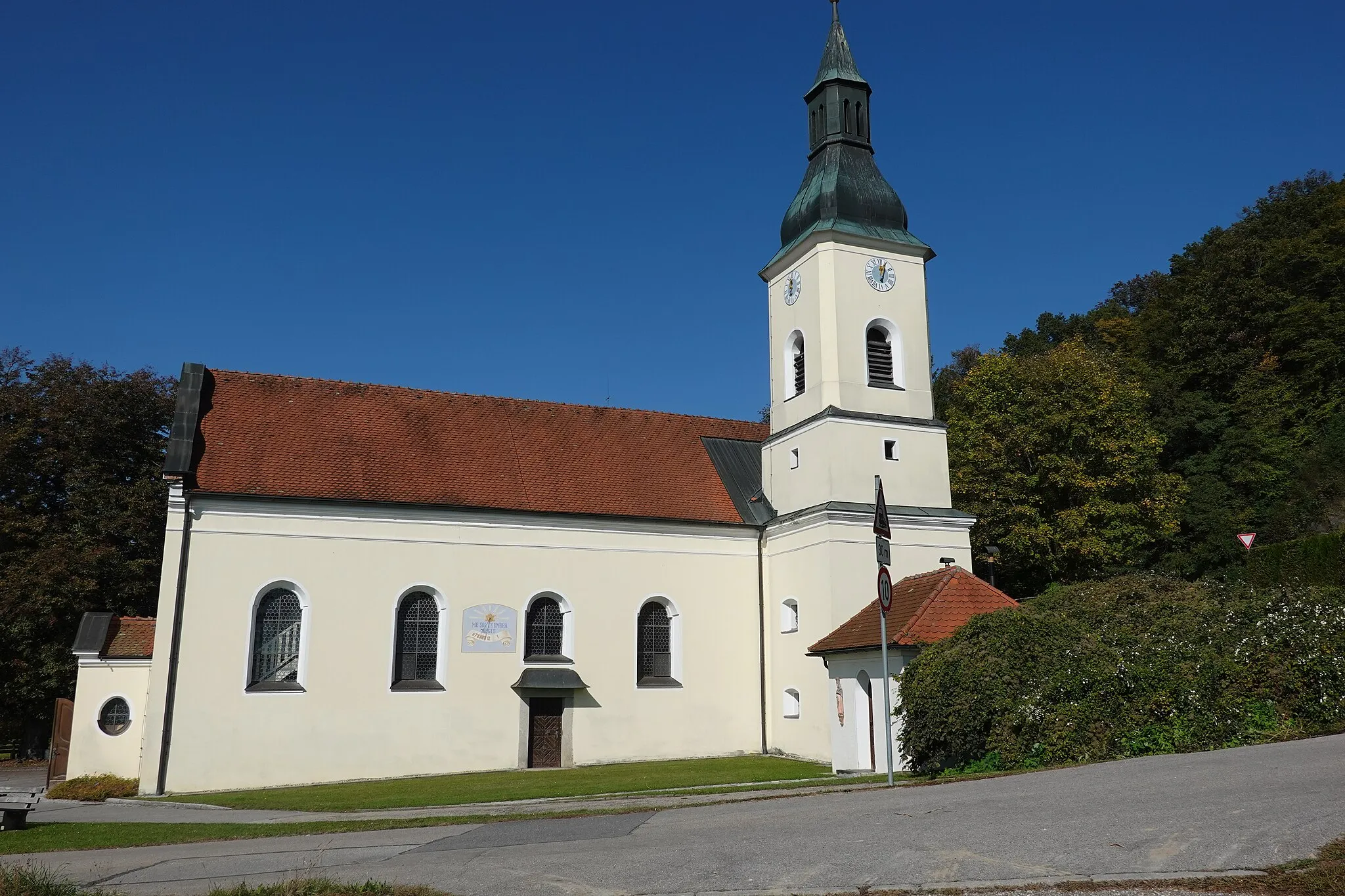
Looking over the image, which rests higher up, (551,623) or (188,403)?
(188,403)

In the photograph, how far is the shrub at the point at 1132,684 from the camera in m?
14.6

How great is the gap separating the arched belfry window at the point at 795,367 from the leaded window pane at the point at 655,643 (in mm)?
7068

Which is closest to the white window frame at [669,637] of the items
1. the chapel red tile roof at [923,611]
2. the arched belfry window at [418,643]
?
the chapel red tile roof at [923,611]

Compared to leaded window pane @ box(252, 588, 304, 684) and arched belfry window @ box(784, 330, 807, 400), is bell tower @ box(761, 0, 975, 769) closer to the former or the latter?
arched belfry window @ box(784, 330, 807, 400)

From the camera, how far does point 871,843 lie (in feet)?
29.5

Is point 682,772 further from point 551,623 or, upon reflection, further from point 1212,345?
point 1212,345

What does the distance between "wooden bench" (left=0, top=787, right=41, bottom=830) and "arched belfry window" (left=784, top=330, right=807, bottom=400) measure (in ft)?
64.4

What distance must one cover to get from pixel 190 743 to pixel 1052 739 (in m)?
17.5

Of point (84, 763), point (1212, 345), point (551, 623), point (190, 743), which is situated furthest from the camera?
point (1212, 345)

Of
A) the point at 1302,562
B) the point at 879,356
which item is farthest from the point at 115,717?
the point at 1302,562

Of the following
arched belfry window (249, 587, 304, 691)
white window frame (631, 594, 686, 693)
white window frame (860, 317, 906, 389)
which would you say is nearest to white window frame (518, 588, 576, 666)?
white window frame (631, 594, 686, 693)

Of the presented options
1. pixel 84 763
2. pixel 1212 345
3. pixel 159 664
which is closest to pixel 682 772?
pixel 159 664

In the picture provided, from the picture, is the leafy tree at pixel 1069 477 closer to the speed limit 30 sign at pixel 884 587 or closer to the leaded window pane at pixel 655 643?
the leaded window pane at pixel 655 643

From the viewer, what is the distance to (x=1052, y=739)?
47.7 ft
